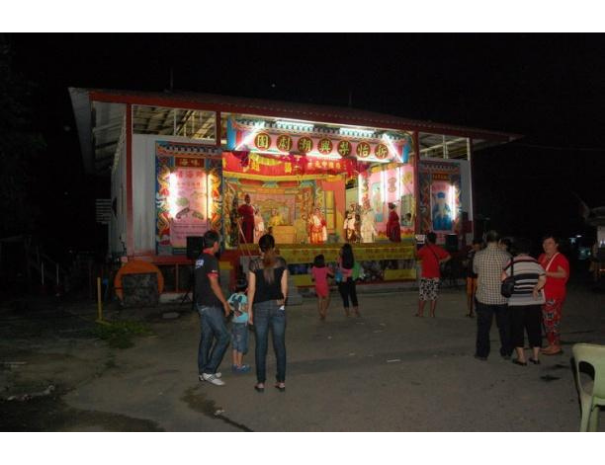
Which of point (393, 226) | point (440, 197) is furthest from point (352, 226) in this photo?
point (440, 197)

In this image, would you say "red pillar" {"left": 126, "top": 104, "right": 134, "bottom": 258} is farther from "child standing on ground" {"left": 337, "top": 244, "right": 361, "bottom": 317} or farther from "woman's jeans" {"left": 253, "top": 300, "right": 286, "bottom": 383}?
"woman's jeans" {"left": 253, "top": 300, "right": 286, "bottom": 383}

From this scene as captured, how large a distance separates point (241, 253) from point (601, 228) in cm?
1189

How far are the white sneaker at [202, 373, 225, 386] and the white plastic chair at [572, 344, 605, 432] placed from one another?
Answer: 3.52 meters

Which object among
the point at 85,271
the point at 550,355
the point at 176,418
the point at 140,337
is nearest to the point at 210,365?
the point at 176,418

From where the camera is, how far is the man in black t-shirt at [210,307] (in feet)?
18.0

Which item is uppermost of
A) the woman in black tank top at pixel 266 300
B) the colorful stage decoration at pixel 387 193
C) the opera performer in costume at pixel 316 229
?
the colorful stage decoration at pixel 387 193

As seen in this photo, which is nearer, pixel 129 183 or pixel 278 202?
pixel 129 183

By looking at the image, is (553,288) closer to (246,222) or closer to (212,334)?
(212,334)

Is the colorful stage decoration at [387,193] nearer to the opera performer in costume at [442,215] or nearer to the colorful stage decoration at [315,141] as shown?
the opera performer in costume at [442,215]

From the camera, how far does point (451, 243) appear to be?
15.9 meters

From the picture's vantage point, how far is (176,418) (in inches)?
178

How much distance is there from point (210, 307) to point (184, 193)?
7876mm

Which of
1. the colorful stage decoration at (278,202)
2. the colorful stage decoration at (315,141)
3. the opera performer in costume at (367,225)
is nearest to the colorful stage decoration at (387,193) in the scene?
the opera performer in costume at (367,225)

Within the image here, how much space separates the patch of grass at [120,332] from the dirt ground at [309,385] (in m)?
0.18
